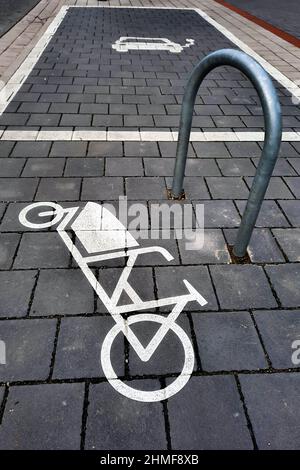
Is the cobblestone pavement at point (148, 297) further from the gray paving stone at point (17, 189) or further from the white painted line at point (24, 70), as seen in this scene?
the white painted line at point (24, 70)

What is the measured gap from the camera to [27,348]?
2264 millimetres

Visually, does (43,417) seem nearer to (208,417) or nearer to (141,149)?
(208,417)

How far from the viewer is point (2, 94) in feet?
18.2

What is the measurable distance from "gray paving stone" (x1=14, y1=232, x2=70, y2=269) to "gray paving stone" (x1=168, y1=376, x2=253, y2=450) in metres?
1.33

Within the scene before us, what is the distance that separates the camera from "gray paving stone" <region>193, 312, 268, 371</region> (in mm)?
2246

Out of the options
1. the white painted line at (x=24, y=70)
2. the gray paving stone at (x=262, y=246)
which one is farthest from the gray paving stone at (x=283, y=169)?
the white painted line at (x=24, y=70)

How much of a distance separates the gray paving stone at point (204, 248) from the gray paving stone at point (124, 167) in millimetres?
1135

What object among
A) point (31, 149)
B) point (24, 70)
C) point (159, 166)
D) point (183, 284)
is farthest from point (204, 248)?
point (24, 70)

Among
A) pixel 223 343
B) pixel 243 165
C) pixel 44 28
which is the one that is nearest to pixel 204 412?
pixel 223 343

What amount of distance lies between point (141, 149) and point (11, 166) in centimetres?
147

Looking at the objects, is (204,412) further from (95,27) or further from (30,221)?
(95,27)

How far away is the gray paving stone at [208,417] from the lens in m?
1.91

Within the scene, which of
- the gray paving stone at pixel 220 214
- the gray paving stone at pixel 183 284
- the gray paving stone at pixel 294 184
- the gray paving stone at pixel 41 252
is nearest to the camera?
the gray paving stone at pixel 183 284

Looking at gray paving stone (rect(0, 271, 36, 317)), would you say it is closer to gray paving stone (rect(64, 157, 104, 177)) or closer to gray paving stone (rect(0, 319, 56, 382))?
gray paving stone (rect(0, 319, 56, 382))
